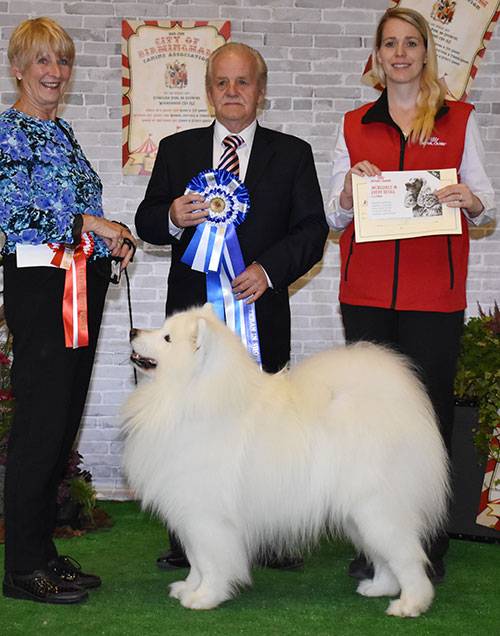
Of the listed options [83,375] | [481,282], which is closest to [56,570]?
[83,375]

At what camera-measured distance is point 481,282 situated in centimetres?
504

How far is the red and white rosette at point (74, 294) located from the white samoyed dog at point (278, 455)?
0.73 feet

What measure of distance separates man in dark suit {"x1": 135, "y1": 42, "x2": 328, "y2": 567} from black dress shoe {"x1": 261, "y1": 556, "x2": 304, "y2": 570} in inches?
17.6

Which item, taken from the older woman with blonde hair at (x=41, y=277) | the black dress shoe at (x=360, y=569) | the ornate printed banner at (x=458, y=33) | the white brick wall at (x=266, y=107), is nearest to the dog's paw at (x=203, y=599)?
the older woman with blonde hair at (x=41, y=277)

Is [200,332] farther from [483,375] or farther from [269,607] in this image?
[483,375]

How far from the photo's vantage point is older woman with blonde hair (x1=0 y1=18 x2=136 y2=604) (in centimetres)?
273

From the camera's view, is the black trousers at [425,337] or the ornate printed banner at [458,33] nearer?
the black trousers at [425,337]

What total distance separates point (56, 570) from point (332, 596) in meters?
1.13

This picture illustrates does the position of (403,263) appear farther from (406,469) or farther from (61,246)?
(61,246)

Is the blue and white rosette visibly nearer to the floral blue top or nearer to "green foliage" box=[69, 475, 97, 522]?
the floral blue top

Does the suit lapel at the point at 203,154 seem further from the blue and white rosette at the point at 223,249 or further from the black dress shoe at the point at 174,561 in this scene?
the black dress shoe at the point at 174,561

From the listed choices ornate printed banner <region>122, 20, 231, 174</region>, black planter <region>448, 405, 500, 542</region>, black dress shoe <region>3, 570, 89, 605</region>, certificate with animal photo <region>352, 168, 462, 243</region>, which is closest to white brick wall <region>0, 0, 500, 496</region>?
ornate printed banner <region>122, 20, 231, 174</region>

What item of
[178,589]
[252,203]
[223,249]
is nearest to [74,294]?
[223,249]

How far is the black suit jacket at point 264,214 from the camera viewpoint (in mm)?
3332
